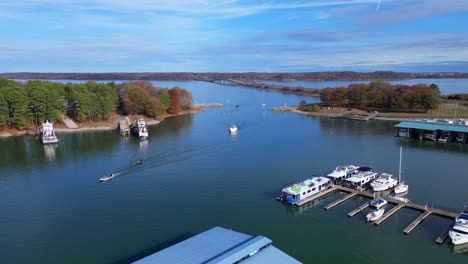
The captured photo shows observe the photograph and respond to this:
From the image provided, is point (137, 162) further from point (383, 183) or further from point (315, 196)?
point (383, 183)

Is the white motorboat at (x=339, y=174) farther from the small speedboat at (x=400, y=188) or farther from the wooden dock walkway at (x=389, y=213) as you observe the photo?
the wooden dock walkway at (x=389, y=213)

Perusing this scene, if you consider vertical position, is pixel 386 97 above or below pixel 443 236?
above

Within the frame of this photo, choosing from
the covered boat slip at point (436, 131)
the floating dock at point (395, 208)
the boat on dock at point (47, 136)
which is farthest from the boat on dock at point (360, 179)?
the boat on dock at point (47, 136)

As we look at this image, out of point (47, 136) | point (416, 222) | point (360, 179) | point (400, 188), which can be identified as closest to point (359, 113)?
point (360, 179)

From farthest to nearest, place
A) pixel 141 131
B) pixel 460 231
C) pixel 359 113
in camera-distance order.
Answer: pixel 359 113 → pixel 141 131 → pixel 460 231

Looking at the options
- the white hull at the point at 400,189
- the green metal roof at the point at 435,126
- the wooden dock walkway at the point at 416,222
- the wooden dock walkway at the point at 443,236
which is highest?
the green metal roof at the point at 435,126

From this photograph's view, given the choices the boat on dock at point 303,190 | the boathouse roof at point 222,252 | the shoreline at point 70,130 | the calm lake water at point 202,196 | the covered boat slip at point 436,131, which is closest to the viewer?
the boathouse roof at point 222,252
